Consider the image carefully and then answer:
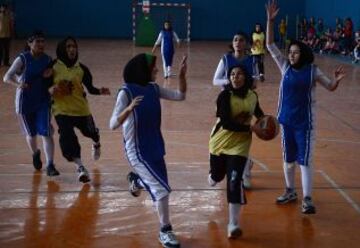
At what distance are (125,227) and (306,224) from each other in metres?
1.78

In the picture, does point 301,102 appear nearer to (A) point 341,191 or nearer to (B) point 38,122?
(A) point 341,191

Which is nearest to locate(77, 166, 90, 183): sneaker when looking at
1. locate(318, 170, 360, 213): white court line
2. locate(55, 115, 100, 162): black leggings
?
locate(55, 115, 100, 162): black leggings

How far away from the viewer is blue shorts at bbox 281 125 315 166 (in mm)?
5836

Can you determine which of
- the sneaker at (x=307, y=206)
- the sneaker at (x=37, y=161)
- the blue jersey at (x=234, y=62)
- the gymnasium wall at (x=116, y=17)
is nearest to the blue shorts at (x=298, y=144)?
the sneaker at (x=307, y=206)

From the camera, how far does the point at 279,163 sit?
798 centimetres

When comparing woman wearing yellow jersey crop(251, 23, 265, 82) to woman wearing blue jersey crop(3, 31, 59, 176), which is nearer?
woman wearing blue jersey crop(3, 31, 59, 176)

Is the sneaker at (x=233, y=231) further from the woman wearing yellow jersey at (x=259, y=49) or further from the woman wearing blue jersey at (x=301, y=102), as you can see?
the woman wearing yellow jersey at (x=259, y=49)

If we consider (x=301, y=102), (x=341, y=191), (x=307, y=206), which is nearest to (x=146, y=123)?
(x=301, y=102)

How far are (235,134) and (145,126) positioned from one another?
2.94 feet

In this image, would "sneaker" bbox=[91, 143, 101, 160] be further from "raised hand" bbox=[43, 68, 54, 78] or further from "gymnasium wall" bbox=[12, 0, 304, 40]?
"gymnasium wall" bbox=[12, 0, 304, 40]

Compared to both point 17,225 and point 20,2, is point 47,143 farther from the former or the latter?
point 20,2

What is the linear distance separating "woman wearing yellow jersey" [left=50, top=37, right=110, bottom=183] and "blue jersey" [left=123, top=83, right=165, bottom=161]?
1790mm

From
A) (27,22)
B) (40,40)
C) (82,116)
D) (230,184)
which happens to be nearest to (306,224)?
(230,184)

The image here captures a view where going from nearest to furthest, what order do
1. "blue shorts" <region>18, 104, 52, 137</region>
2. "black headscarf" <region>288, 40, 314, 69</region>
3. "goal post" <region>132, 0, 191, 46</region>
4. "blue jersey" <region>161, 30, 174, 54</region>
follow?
1. "black headscarf" <region>288, 40, 314, 69</region>
2. "blue shorts" <region>18, 104, 52, 137</region>
3. "blue jersey" <region>161, 30, 174, 54</region>
4. "goal post" <region>132, 0, 191, 46</region>
